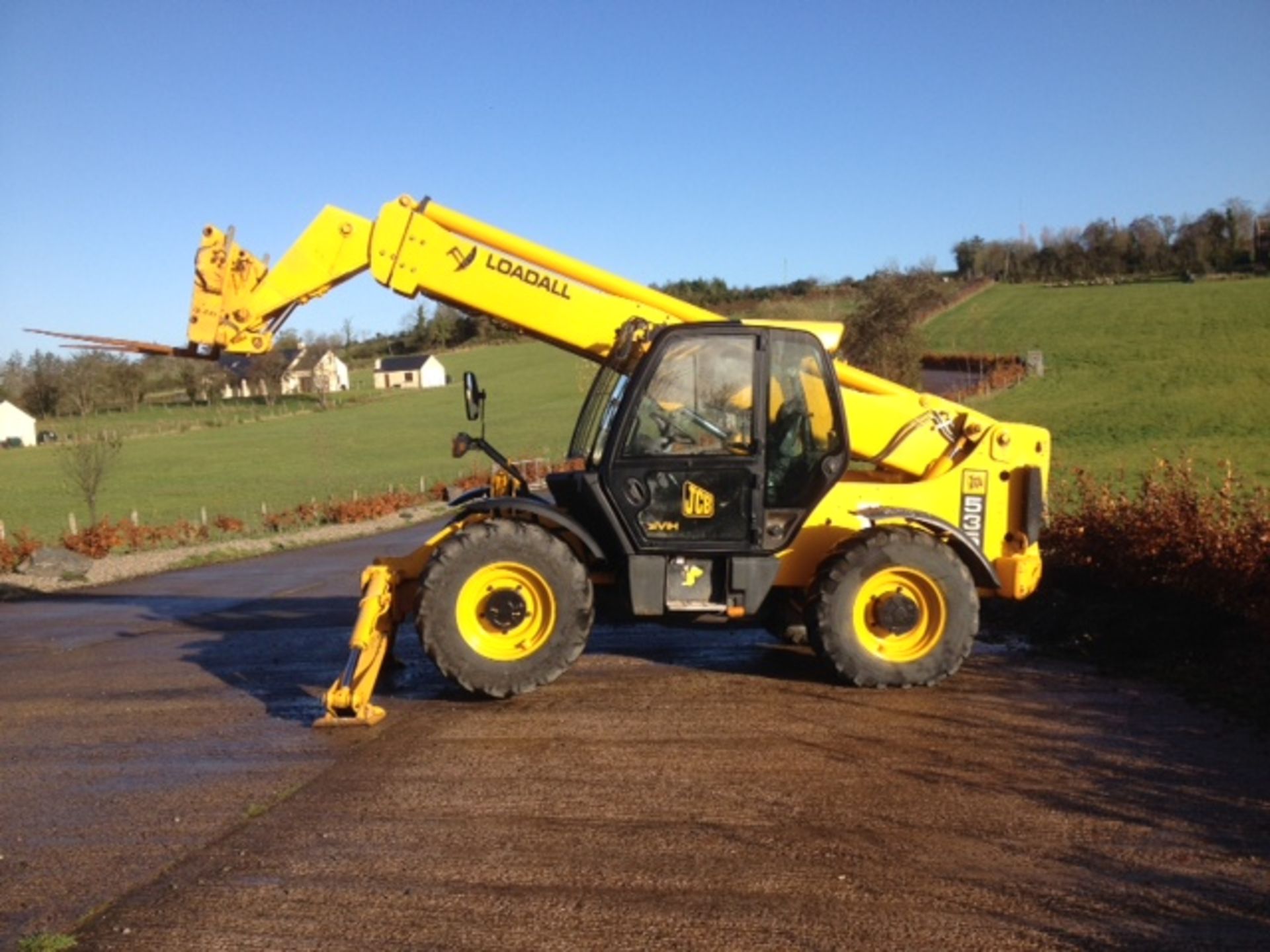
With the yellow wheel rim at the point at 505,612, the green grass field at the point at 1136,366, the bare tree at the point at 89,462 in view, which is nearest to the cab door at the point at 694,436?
the yellow wheel rim at the point at 505,612

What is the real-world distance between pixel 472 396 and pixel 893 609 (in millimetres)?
3205

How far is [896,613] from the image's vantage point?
746 centimetres

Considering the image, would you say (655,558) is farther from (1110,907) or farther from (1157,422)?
(1157,422)

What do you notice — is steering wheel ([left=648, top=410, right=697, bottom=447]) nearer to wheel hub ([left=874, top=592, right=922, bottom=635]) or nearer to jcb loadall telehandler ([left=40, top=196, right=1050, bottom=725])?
jcb loadall telehandler ([left=40, top=196, right=1050, bottom=725])

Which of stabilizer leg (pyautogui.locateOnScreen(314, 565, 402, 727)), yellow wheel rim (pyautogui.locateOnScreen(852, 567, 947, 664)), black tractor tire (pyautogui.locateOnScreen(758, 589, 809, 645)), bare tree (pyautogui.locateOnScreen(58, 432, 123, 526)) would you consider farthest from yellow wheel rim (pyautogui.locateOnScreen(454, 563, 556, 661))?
bare tree (pyautogui.locateOnScreen(58, 432, 123, 526))

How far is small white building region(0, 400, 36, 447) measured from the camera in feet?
274

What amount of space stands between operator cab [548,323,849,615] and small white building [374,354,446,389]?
93.4 metres

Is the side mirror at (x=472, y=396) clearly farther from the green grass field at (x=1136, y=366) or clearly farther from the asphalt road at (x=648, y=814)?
the green grass field at (x=1136, y=366)

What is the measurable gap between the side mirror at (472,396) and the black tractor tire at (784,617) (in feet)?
8.05

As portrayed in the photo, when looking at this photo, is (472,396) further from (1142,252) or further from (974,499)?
(1142,252)

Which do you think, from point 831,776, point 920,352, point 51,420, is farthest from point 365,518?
point 51,420

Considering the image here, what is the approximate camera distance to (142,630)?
11.8m

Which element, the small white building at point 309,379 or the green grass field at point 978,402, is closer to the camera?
the green grass field at point 978,402

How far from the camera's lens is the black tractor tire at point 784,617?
324 inches
